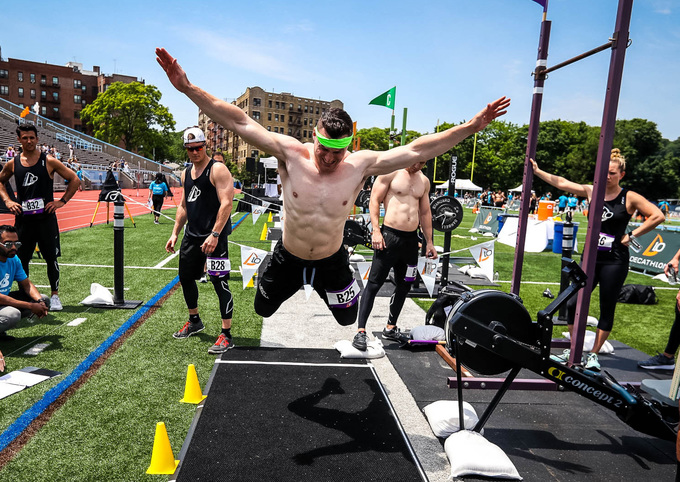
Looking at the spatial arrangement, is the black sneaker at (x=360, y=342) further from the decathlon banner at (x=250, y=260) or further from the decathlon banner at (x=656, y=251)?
the decathlon banner at (x=656, y=251)

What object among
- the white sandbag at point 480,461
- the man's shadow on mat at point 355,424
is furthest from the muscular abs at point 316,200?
the white sandbag at point 480,461

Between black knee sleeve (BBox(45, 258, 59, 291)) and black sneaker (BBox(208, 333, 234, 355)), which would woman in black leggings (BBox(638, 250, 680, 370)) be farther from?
black knee sleeve (BBox(45, 258, 59, 291))

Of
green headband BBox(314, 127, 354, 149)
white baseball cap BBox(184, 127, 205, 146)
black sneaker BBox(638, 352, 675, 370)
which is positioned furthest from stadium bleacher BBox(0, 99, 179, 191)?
black sneaker BBox(638, 352, 675, 370)

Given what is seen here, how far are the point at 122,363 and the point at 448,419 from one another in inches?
125

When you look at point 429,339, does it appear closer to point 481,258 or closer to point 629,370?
point 629,370

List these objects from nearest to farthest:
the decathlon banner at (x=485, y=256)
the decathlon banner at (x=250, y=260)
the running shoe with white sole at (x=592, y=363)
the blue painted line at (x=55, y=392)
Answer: the blue painted line at (x=55, y=392) < the running shoe with white sole at (x=592, y=363) < the decathlon banner at (x=250, y=260) < the decathlon banner at (x=485, y=256)

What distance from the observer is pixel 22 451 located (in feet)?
Answer: 9.17

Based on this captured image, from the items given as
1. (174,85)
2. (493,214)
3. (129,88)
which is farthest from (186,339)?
(129,88)

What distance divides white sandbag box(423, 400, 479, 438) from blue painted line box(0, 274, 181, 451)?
304cm

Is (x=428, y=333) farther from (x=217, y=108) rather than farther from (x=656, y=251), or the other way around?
(x=656, y=251)

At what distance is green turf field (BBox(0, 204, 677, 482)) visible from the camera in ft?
9.08

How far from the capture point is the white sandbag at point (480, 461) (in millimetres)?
2777

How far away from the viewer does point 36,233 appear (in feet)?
18.0

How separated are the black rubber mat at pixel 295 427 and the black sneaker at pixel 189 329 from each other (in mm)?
1034
